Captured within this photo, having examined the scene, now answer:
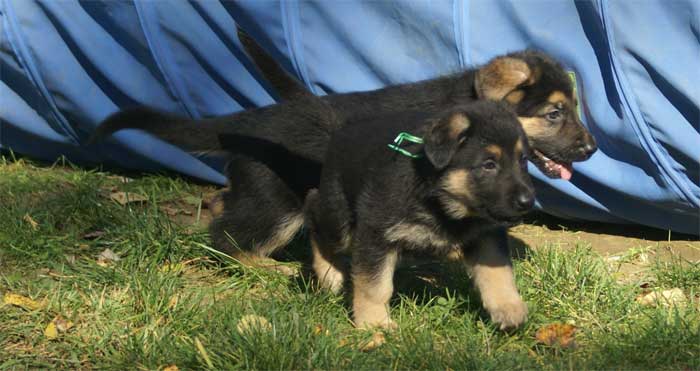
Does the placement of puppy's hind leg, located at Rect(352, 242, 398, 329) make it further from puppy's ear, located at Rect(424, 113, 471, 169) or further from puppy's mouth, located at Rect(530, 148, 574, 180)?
puppy's mouth, located at Rect(530, 148, 574, 180)

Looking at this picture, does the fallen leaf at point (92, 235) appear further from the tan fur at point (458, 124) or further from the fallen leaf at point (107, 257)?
the tan fur at point (458, 124)

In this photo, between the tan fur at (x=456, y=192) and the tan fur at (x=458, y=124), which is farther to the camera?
the tan fur at (x=456, y=192)

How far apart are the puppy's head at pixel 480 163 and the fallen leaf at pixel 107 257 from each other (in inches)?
66.0

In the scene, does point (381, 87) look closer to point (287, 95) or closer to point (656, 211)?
point (287, 95)

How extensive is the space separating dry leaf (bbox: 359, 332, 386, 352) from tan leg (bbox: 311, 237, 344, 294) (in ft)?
1.60

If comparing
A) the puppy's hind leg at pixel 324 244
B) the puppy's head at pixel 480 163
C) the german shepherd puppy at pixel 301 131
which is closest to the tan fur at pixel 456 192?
the puppy's head at pixel 480 163

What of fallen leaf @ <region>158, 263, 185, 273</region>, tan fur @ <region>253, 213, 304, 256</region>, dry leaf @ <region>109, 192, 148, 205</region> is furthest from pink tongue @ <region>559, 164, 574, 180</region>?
dry leaf @ <region>109, 192, 148, 205</region>

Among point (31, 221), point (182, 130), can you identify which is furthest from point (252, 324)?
point (31, 221)

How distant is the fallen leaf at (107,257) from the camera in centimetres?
459

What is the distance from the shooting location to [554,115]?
15.0 ft

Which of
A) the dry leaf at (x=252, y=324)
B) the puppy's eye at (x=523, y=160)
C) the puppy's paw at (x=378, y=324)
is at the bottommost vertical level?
the dry leaf at (x=252, y=324)

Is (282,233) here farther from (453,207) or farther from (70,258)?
(453,207)

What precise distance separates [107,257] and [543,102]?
2.08 metres

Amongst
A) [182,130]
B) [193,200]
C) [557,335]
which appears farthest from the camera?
[193,200]
